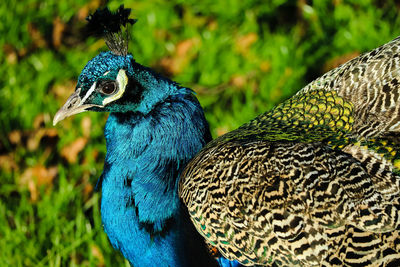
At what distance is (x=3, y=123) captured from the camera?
3.34 m

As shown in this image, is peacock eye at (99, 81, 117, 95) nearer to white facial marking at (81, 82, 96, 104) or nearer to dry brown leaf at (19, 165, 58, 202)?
white facial marking at (81, 82, 96, 104)

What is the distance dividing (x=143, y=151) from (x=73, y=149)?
3.79ft

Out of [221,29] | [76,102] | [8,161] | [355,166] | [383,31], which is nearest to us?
[355,166]

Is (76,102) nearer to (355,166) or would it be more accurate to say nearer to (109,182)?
(109,182)

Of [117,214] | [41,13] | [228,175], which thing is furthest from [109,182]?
[41,13]

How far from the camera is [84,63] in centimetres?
371

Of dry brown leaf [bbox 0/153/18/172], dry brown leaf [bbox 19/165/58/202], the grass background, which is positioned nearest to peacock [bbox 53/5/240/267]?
the grass background

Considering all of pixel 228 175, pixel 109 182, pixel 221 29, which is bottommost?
pixel 228 175

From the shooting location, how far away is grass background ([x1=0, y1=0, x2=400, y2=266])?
2.73 m

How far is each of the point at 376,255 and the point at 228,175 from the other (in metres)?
0.57

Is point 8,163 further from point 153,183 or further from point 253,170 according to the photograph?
point 253,170

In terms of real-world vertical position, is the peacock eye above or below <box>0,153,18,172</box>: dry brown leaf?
below

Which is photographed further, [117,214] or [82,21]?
[82,21]

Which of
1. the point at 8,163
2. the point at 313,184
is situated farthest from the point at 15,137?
the point at 313,184
